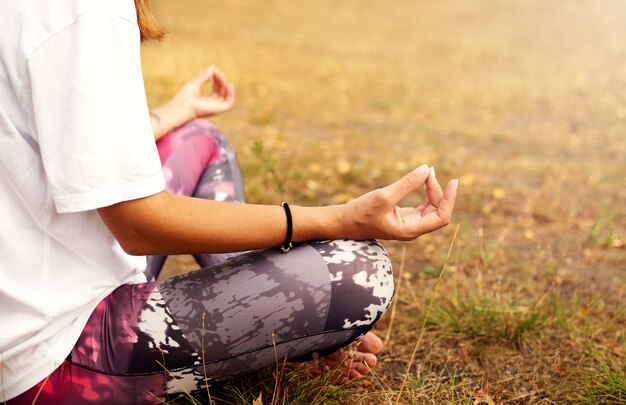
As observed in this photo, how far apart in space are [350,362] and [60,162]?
93cm

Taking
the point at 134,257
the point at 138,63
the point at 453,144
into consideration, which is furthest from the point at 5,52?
the point at 453,144

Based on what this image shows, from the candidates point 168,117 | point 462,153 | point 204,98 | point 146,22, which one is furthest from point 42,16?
point 462,153

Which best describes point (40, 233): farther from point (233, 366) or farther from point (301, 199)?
point (301, 199)

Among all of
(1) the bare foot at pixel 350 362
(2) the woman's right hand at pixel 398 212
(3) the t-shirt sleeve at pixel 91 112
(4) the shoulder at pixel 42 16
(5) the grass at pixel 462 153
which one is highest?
(4) the shoulder at pixel 42 16

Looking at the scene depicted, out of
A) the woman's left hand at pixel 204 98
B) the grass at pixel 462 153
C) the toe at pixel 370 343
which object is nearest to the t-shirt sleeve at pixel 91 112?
the grass at pixel 462 153

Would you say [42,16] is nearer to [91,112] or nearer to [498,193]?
[91,112]

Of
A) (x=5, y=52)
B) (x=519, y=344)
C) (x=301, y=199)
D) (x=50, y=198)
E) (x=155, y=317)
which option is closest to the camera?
(x=5, y=52)

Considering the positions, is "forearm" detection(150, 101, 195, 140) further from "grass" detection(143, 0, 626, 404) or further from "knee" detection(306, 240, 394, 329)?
"knee" detection(306, 240, 394, 329)

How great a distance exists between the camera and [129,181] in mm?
1308

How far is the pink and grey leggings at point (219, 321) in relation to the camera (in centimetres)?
152

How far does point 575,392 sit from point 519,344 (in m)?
0.28

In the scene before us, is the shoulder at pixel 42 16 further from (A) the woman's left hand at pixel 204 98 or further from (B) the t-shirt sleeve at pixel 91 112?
(A) the woman's left hand at pixel 204 98

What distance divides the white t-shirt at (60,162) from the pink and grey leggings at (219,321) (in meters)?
0.07

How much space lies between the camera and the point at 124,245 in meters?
1.42
